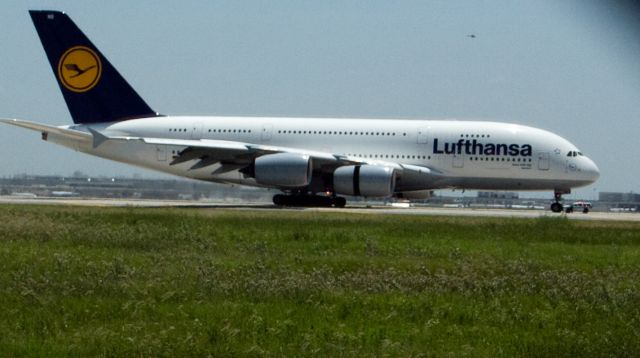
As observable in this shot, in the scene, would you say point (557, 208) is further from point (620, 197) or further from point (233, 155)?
point (620, 197)

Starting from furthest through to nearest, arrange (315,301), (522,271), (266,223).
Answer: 1. (266,223)
2. (522,271)
3. (315,301)

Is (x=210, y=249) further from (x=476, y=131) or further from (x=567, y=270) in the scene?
(x=476, y=131)

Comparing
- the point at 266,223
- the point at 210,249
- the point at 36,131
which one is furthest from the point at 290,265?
the point at 36,131

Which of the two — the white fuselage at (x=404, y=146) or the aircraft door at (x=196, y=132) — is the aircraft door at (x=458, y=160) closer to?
the white fuselage at (x=404, y=146)

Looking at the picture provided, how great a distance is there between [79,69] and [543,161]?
59.7 ft

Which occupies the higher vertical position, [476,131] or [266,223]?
[476,131]

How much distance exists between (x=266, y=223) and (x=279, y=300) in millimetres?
12952

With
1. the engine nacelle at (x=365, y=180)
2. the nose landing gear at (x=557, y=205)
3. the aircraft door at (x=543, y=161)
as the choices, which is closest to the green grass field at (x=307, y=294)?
the engine nacelle at (x=365, y=180)

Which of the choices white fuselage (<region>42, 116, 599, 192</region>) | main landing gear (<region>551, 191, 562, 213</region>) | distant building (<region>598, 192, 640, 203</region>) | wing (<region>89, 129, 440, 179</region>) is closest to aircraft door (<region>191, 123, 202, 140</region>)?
white fuselage (<region>42, 116, 599, 192</region>)

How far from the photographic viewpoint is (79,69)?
4050 cm

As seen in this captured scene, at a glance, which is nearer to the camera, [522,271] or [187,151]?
[522,271]

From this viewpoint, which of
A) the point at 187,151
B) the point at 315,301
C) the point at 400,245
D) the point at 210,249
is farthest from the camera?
the point at 187,151

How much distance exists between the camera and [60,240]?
18484mm

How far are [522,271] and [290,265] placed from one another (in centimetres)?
340
